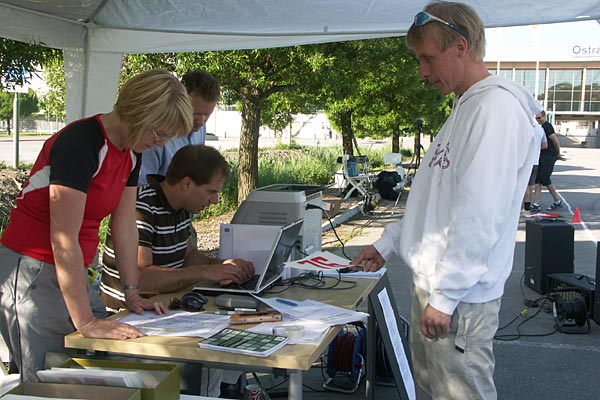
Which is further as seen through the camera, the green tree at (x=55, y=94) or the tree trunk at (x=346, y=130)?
the tree trunk at (x=346, y=130)

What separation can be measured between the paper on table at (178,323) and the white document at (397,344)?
889mm

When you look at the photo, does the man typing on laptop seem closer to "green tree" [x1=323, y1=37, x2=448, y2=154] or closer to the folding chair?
"green tree" [x1=323, y1=37, x2=448, y2=154]

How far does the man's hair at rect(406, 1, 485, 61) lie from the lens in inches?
83.2

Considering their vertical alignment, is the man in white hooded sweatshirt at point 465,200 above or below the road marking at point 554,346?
above

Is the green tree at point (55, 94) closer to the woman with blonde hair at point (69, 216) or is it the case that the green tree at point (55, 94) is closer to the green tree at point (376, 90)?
the green tree at point (376, 90)

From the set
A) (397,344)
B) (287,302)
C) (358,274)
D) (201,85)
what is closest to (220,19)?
(201,85)

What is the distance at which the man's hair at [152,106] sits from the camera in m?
2.25

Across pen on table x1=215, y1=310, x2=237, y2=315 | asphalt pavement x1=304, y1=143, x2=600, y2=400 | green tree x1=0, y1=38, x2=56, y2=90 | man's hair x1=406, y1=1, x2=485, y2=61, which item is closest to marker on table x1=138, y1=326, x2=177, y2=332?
pen on table x1=215, y1=310, x2=237, y2=315

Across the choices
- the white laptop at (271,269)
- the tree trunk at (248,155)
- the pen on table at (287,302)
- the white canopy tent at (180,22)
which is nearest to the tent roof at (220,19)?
the white canopy tent at (180,22)

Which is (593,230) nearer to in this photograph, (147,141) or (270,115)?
(270,115)

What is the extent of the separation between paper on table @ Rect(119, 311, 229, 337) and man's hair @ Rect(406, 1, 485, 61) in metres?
1.35

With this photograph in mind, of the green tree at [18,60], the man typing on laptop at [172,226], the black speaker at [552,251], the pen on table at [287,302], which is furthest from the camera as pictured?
the black speaker at [552,251]

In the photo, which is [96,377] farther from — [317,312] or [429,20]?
[429,20]

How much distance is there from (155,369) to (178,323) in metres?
0.58
